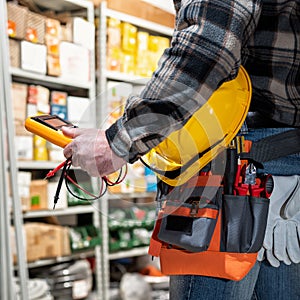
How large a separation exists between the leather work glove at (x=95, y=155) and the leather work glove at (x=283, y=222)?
1.15 ft

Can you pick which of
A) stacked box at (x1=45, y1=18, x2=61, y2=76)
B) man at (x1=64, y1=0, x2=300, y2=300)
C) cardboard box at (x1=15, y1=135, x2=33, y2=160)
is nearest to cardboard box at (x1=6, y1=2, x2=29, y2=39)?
stacked box at (x1=45, y1=18, x2=61, y2=76)

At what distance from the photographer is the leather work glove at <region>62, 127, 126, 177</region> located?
100 cm

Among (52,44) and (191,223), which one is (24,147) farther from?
(191,223)

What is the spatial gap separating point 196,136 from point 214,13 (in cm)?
22

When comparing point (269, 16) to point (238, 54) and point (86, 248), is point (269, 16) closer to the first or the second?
point (238, 54)

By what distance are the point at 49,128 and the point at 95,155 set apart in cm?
15

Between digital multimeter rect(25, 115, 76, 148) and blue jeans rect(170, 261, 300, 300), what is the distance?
1.20ft

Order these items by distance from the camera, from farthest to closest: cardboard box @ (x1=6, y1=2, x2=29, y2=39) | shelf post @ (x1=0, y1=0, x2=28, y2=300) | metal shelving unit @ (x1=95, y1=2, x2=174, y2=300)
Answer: metal shelving unit @ (x1=95, y1=2, x2=174, y2=300), cardboard box @ (x1=6, y1=2, x2=29, y2=39), shelf post @ (x1=0, y1=0, x2=28, y2=300)

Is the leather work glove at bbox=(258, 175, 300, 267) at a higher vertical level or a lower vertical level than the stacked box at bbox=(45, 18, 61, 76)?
lower

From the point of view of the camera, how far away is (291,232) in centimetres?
116

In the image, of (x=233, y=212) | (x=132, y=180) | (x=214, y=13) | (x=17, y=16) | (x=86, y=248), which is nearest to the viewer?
(x=214, y=13)

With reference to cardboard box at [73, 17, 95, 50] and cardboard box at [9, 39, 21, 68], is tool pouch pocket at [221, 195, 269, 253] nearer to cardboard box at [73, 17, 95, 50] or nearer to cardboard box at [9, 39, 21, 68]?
cardboard box at [9, 39, 21, 68]

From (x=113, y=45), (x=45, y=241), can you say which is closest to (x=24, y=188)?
(x=45, y=241)

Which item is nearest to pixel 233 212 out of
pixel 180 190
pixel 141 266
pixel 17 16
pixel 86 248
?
pixel 180 190
